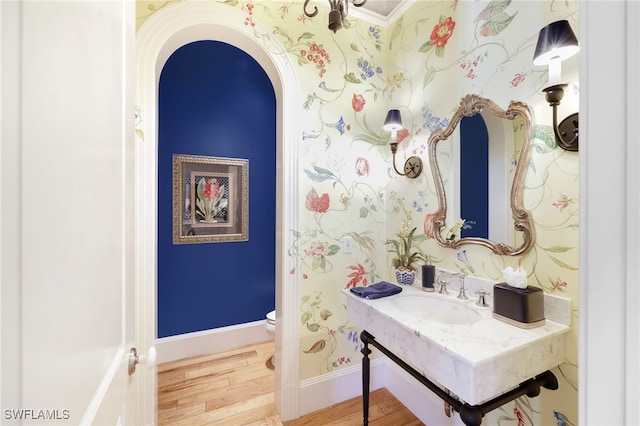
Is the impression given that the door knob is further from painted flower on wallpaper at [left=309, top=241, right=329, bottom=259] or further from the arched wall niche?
painted flower on wallpaper at [left=309, top=241, right=329, bottom=259]

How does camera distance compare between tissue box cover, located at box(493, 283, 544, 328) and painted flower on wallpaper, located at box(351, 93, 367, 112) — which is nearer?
tissue box cover, located at box(493, 283, 544, 328)

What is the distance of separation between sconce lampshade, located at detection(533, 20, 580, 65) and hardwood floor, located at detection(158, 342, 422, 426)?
6.76ft

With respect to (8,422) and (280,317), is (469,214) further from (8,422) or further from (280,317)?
A: (8,422)

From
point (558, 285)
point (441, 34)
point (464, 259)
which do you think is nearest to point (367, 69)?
point (441, 34)

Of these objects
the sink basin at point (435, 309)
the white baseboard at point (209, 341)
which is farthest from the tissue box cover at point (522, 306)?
the white baseboard at point (209, 341)

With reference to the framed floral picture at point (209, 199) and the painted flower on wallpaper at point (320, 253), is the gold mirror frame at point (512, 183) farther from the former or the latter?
the framed floral picture at point (209, 199)

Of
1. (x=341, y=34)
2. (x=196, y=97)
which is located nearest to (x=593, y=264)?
(x=341, y=34)

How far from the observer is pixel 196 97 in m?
2.48

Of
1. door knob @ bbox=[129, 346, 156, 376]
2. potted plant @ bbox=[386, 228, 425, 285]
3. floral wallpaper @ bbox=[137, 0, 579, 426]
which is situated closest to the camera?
door knob @ bbox=[129, 346, 156, 376]

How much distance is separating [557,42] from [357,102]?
1132 millimetres

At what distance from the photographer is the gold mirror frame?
120cm

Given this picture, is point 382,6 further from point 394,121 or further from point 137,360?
point 137,360

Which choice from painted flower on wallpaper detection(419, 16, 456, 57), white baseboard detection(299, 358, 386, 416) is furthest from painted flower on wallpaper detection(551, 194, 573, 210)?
white baseboard detection(299, 358, 386, 416)

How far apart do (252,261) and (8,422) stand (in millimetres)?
2479
